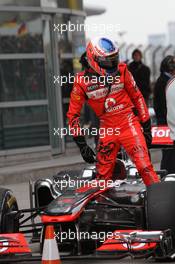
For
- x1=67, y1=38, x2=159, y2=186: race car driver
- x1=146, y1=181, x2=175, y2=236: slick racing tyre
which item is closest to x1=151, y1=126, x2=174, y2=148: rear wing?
x1=67, y1=38, x2=159, y2=186: race car driver

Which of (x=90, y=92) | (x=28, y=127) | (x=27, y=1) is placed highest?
(x=27, y=1)

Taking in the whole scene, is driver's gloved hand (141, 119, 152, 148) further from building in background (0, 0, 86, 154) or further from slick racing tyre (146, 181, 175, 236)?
building in background (0, 0, 86, 154)

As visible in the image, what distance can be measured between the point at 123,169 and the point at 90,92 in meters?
0.79

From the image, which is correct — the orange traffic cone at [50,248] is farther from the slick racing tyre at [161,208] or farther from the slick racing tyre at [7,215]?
the slick racing tyre at [7,215]

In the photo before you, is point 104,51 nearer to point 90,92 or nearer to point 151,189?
point 90,92

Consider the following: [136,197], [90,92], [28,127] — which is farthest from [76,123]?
[28,127]

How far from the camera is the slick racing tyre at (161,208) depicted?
324 inches

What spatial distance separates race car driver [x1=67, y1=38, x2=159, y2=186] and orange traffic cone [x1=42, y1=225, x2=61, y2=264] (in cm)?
161

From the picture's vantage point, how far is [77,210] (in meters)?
8.34

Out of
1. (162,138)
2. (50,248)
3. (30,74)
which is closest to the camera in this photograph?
(50,248)

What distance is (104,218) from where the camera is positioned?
8719mm

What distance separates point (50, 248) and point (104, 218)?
112 cm

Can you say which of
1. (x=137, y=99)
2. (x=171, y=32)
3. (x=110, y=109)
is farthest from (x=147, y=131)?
(x=171, y=32)

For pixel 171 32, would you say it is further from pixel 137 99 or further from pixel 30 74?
pixel 137 99
